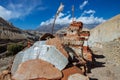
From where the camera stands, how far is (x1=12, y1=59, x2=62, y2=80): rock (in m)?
5.93

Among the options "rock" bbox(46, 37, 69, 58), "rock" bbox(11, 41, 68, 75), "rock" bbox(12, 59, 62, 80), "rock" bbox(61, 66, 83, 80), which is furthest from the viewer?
"rock" bbox(46, 37, 69, 58)

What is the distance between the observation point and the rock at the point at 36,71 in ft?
19.5

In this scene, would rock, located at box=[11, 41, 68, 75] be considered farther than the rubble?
Yes

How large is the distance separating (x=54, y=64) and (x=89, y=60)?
5.82 m

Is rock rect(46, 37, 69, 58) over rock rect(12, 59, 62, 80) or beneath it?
over

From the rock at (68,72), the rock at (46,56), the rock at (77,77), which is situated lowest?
the rock at (77,77)

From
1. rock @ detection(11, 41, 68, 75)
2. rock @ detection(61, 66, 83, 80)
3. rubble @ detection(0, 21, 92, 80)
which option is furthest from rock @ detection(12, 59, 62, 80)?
rock @ detection(11, 41, 68, 75)

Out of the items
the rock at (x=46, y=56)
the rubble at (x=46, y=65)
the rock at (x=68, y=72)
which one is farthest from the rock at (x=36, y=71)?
the rock at (x=46, y=56)

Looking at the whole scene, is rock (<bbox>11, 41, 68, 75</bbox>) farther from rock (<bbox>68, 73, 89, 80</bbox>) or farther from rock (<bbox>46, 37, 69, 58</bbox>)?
rock (<bbox>68, 73, 89, 80</bbox>)

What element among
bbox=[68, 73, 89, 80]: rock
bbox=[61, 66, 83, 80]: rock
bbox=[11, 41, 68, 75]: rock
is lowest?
bbox=[68, 73, 89, 80]: rock

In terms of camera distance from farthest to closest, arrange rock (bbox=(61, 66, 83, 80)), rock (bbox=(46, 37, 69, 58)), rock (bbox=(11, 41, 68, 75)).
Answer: rock (bbox=(46, 37, 69, 58)) → rock (bbox=(11, 41, 68, 75)) → rock (bbox=(61, 66, 83, 80))

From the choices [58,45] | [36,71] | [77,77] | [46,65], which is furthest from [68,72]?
[58,45]

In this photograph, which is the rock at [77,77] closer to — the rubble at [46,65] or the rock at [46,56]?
the rubble at [46,65]

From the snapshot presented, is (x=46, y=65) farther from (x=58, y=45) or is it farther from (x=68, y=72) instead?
(x=58, y=45)
